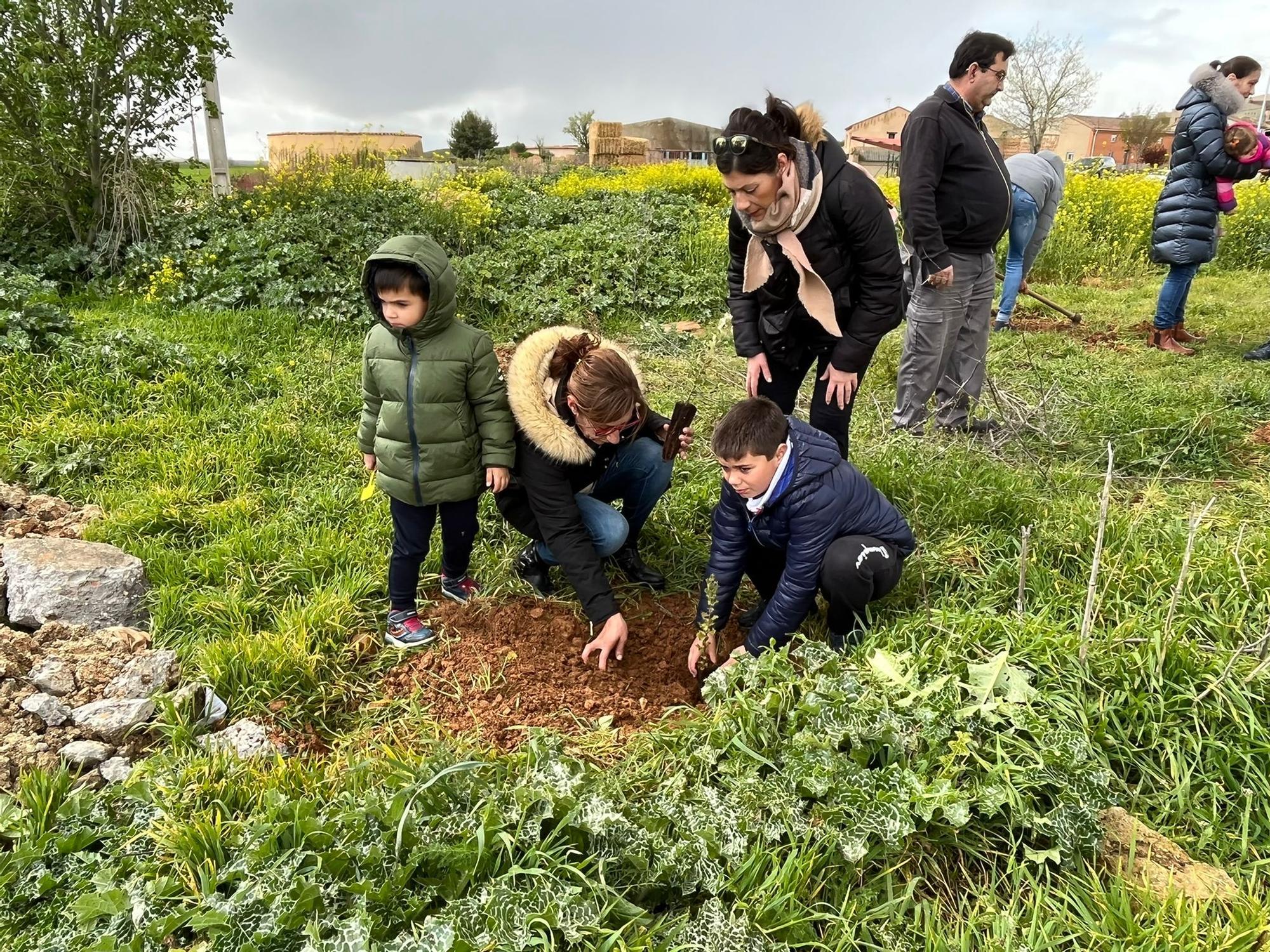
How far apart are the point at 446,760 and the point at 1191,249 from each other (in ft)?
21.8

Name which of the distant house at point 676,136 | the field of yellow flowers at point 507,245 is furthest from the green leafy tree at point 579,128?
the field of yellow flowers at point 507,245

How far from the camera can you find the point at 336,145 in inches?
635

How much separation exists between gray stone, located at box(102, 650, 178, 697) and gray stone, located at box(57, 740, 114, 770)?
21 cm

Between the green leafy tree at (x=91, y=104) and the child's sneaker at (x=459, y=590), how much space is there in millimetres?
6731

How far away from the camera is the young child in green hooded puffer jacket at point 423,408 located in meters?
2.55

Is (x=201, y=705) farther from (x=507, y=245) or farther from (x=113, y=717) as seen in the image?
(x=507, y=245)

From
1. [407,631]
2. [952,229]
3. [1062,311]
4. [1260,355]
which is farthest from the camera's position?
[1062,311]

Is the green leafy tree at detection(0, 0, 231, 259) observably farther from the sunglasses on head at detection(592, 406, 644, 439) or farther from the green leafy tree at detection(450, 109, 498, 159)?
the green leafy tree at detection(450, 109, 498, 159)

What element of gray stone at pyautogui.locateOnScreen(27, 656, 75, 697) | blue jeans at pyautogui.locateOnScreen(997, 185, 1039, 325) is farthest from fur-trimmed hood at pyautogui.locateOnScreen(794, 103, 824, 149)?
blue jeans at pyautogui.locateOnScreen(997, 185, 1039, 325)

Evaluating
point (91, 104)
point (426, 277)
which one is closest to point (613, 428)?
point (426, 277)

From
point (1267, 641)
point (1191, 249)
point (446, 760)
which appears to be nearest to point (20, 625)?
point (446, 760)

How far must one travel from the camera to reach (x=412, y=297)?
2535 mm

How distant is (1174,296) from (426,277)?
20.8 ft

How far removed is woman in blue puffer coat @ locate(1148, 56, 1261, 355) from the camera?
541 centimetres
